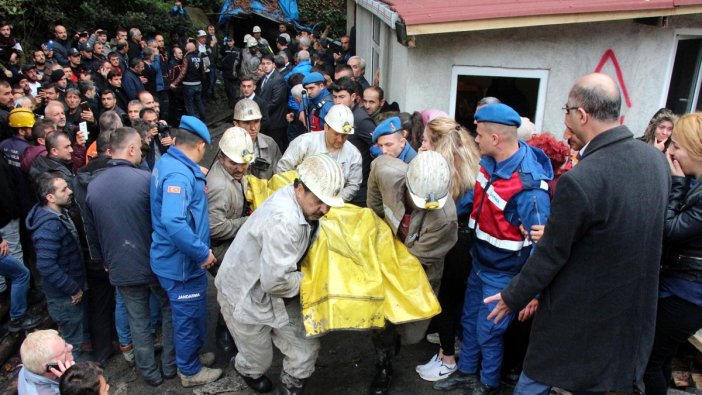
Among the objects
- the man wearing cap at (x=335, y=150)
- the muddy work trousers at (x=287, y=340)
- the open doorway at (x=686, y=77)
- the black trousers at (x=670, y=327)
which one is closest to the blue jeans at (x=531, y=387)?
the black trousers at (x=670, y=327)

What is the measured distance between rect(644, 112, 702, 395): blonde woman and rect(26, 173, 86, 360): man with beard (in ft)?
13.9

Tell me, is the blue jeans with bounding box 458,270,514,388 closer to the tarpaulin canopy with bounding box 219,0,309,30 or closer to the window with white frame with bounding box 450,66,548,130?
the window with white frame with bounding box 450,66,548,130

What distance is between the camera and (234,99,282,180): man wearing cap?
197 inches

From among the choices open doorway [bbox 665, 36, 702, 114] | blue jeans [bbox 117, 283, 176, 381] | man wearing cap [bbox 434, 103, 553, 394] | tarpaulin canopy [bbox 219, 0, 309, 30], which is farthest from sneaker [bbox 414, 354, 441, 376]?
tarpaulin canopy [bbox 219, 0, 309, 30]

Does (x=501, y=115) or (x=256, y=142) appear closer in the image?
(x=501, y=115)

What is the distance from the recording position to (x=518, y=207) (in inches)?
125

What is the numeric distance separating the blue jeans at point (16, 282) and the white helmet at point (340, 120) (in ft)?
10.4

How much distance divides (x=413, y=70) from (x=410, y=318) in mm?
3356

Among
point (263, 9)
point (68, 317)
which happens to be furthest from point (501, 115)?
point (263, 9)

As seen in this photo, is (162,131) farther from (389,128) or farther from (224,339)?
(389,128)

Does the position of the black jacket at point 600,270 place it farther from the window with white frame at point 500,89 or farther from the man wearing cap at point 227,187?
the window with white frame at point 500,89

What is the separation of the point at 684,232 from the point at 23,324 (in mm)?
5480

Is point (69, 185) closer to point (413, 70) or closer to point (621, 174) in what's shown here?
point (413, 70)

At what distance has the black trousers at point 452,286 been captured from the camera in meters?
3.84
